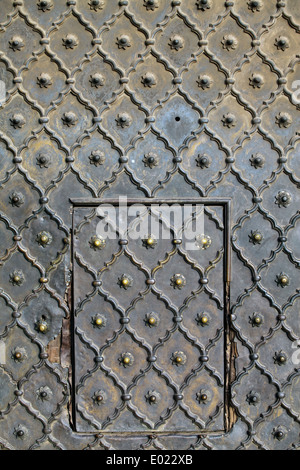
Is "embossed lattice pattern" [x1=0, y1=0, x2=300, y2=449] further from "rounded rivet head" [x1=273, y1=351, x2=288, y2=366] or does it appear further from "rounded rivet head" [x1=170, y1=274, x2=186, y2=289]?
"rounded rivet head" [x1=170, y1=274, x2=186, y2=289]

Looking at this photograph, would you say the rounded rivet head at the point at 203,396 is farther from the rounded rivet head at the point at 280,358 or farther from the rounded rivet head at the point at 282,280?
the rounded rivet head at the point at 282,280

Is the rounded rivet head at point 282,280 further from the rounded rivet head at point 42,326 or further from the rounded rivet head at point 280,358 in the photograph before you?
the rounded rivet head at point 42,326

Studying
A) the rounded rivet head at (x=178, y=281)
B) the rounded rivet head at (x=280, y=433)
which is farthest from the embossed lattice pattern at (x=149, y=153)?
the rounded rivet head at (x=178, y=281)

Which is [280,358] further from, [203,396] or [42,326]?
[42,326]

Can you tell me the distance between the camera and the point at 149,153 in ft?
4.73

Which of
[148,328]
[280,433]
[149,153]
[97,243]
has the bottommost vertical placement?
[280,433]

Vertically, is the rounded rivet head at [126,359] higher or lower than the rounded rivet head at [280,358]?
lower

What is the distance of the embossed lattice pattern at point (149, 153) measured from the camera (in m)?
1.43

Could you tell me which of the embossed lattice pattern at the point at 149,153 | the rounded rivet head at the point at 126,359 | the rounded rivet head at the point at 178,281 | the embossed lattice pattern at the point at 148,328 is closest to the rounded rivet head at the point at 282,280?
the embossed lattice pattern at the point at 149,153

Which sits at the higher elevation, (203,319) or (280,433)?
(203,319)

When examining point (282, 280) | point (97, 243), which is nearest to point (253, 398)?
point (282, 280)

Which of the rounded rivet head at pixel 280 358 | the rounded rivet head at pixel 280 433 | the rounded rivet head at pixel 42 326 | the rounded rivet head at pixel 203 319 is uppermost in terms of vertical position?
the rounded rivet head at pixel 203 319

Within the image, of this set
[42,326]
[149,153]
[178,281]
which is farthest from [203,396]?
[149,153]

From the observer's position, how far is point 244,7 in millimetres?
1434
